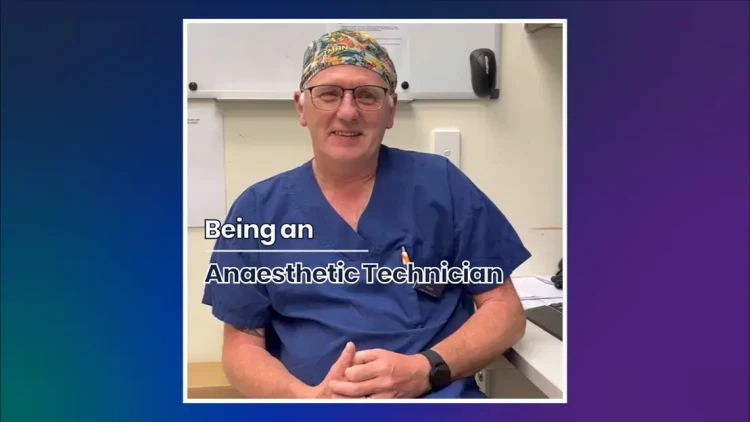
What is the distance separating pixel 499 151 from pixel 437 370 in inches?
13.2

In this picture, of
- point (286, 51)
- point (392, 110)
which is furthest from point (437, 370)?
point (286, 51)

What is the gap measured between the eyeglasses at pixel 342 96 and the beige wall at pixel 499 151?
0.04 m

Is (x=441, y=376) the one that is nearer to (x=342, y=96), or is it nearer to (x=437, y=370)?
(x=437, y=370)

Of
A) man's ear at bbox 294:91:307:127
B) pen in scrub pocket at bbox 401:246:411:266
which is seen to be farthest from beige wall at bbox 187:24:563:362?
pen in scrub pocket at bbox 401:246:411:266

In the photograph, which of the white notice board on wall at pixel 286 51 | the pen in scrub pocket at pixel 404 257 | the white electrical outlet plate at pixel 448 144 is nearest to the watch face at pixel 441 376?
the pen in scrub pocket at pixel 404 257

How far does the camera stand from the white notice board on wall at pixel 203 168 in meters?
0.77

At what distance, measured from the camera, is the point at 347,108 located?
2.45 ft

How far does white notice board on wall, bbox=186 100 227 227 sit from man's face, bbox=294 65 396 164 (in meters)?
0.14
